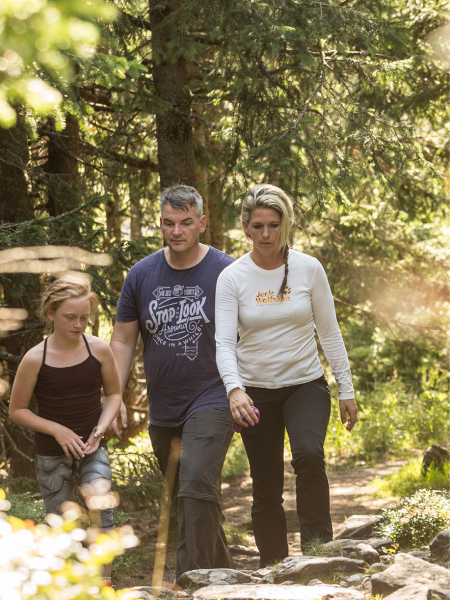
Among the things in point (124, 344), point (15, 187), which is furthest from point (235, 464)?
point (124, 344)

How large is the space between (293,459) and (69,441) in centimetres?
133

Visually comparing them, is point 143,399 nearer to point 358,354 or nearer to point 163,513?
point 163,513

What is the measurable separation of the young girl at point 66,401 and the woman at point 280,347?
779 millimetres

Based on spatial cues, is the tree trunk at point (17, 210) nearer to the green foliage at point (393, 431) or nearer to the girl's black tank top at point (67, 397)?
the girl's black tank top at point (67, 397)

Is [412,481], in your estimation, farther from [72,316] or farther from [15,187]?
[15,187]

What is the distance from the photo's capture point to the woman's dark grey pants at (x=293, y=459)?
375 cm

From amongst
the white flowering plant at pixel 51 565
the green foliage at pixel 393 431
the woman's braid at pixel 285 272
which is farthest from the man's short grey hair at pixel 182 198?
the green foliage at pixel 393 431

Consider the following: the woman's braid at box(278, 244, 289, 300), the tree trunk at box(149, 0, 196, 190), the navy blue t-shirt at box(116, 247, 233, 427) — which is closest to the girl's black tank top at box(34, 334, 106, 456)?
the navy blue t-shirt at box(116, 247, 233, 427)

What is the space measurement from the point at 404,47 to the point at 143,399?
673 centimetres

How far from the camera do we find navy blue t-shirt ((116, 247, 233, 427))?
409cm

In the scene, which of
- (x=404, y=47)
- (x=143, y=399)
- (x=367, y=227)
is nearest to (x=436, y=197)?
(x=367, y=227)

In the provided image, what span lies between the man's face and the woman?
40 cm

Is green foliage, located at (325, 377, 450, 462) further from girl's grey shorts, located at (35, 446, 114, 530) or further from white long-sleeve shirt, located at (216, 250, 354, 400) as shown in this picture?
girl's grey shorts, located at (35, 446, 114, 530)

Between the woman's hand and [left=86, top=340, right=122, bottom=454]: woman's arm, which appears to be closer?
the woman's hand
